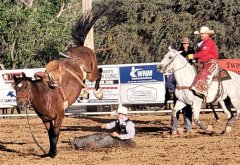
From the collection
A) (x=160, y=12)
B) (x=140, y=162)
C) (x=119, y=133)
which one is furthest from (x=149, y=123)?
(x=160, y=12)

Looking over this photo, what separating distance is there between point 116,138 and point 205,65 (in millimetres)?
3200

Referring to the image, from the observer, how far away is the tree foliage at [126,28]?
112 feet

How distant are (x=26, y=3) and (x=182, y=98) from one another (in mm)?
24895

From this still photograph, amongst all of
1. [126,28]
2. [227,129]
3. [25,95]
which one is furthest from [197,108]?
[126,28]

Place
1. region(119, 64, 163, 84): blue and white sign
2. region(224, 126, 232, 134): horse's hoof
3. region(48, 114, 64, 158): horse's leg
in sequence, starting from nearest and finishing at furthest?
region(48, 114, 64, 158): horse's leg → region(224, 126, 232, 134): horse's hoof → region(119, 64, 163, 84): blue and white sign

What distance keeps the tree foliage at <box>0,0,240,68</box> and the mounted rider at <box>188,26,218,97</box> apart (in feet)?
60.4

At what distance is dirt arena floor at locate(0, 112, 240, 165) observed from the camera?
457 inches

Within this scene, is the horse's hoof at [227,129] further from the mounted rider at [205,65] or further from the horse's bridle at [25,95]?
the horse's bridle at [25,95]

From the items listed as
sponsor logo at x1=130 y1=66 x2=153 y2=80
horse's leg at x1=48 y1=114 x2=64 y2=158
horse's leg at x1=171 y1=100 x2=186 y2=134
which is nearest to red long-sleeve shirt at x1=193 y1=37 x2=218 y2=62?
horse's leg at x1=171 y1=100 x2=186 y2=134

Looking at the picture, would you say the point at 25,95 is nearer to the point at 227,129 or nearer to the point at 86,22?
the point at 86,22

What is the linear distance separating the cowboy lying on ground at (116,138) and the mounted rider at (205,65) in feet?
8.02

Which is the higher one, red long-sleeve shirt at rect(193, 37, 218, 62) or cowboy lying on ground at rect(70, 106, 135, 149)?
red long-sleeve shirt at rect(193, 37, 218, 62)

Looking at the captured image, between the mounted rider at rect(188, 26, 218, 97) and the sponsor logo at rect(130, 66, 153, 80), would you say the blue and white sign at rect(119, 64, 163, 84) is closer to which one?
the sponsor logo at rect(130, 66, 153, 80)

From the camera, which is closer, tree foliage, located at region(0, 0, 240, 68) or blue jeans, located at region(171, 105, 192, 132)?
blue jeans, located at region(171, 105, 192, 132)
